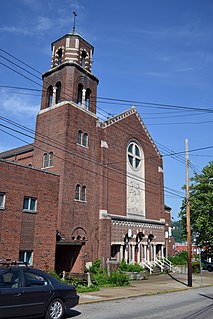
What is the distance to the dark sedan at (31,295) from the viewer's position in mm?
8477

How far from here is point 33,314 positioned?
8.98m

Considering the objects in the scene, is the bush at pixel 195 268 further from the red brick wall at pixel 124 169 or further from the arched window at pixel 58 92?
the arched window at pixel 58 92

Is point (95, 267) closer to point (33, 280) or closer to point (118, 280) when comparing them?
point (118, 280)

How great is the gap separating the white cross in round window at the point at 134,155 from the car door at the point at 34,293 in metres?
24.9

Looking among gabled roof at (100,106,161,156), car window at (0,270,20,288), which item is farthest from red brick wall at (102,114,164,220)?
car window at (0,270,20,288)

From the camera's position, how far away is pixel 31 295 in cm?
895

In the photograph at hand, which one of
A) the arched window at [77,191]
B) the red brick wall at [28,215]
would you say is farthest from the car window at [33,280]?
the arched window at [77,191]

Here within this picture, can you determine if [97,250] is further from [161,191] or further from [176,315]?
[176,315]

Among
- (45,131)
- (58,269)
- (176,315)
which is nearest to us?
(176,315)

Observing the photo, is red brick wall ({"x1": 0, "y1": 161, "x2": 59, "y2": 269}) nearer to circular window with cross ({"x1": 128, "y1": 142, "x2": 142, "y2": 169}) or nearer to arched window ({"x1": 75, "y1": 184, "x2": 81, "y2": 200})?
arched window ({"x1": 75, "y1": 184, "x2": 81, "y2": 200})

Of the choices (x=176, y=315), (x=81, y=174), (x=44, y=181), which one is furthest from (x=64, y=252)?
(x=176, y=315)

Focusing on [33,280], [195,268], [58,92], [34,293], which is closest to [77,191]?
[58,92]

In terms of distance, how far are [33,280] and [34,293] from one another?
17.1 inches

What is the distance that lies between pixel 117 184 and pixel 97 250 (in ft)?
21.5
